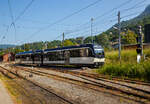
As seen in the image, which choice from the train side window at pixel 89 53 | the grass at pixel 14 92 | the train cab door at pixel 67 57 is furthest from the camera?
the train cab door at pixel 67 57

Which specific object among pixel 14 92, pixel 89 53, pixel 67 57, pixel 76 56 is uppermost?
pixel 89 53

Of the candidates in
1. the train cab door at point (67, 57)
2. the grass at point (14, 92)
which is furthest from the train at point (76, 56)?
the grass at point (14, 92)

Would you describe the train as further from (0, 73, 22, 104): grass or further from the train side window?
(0, 73, 22, 104): grass

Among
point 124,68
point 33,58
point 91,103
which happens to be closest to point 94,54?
point 124,68

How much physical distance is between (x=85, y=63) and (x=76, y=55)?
5.52ft

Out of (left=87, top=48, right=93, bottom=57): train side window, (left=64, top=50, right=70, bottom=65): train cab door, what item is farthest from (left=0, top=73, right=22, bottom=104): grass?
(left=64, top=50, right=70, bottom=65): train cab door

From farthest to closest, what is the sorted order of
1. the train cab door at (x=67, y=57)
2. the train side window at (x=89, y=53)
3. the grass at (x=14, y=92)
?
the train cab door at (x=67, y=57)
the train side window at (x=89, y=53)
the grass at (x=14, y=92)

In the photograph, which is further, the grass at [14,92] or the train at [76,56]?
the train at [76,56]

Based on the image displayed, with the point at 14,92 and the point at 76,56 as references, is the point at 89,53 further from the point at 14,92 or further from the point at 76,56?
the point at 14,92

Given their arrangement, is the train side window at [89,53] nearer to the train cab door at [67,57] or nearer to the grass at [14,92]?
the train cab door at [67,57]

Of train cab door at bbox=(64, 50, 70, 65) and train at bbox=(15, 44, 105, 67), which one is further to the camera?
train cab door at bbox=(64, 50, 70, 65)

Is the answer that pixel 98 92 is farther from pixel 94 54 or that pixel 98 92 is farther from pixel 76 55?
pixel 76 55

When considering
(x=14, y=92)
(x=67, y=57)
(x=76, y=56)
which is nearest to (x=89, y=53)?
(x=76, y=56)

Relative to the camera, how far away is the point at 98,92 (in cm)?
811
